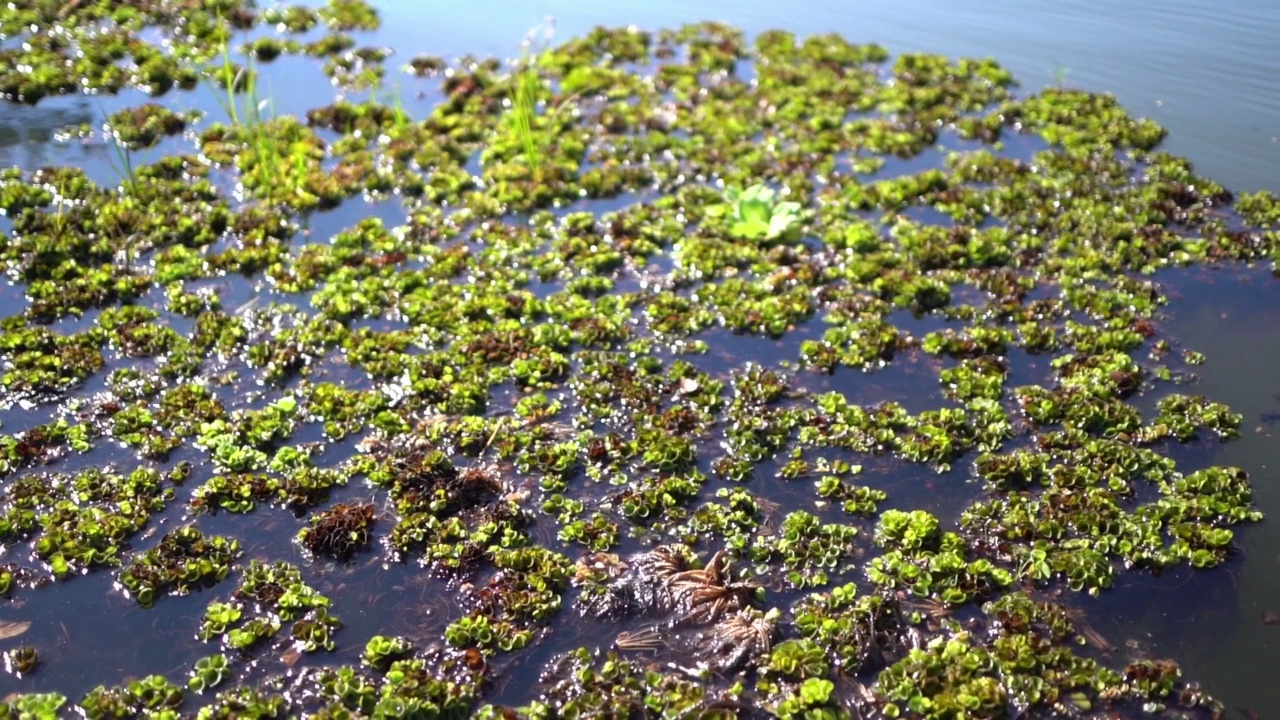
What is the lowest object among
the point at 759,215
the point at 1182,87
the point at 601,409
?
the point at 601,409

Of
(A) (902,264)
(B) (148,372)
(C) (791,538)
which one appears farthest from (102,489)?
(A) (902,264)

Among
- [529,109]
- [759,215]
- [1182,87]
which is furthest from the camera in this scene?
[1182,87]

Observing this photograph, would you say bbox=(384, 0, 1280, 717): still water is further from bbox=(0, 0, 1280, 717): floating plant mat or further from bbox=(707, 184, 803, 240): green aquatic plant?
bbox=(707, 184, 803, 240): green aquatic plant

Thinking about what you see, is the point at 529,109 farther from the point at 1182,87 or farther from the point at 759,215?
the point at 1182,87

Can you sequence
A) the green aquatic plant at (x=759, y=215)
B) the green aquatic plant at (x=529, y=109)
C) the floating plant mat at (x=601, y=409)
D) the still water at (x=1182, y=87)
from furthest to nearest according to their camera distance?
the green aquatic plant at (x=529, y=109) < the green aquatic plant at (x=759, y=215) < the still water at (x=1182, y=87) < the floating plant mat at (x=601, y=409)

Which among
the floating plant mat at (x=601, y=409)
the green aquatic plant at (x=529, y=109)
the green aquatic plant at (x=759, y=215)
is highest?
the green aquatic plant at (x=529, y=109)

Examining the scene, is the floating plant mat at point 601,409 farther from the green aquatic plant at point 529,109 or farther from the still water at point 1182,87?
the still water at point 1182,87

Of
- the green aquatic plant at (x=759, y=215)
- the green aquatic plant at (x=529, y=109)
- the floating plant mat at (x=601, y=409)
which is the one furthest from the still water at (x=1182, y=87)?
the green aquatic plant at (x=759, y=215)

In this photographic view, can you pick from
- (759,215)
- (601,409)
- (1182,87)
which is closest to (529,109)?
(759,215)
